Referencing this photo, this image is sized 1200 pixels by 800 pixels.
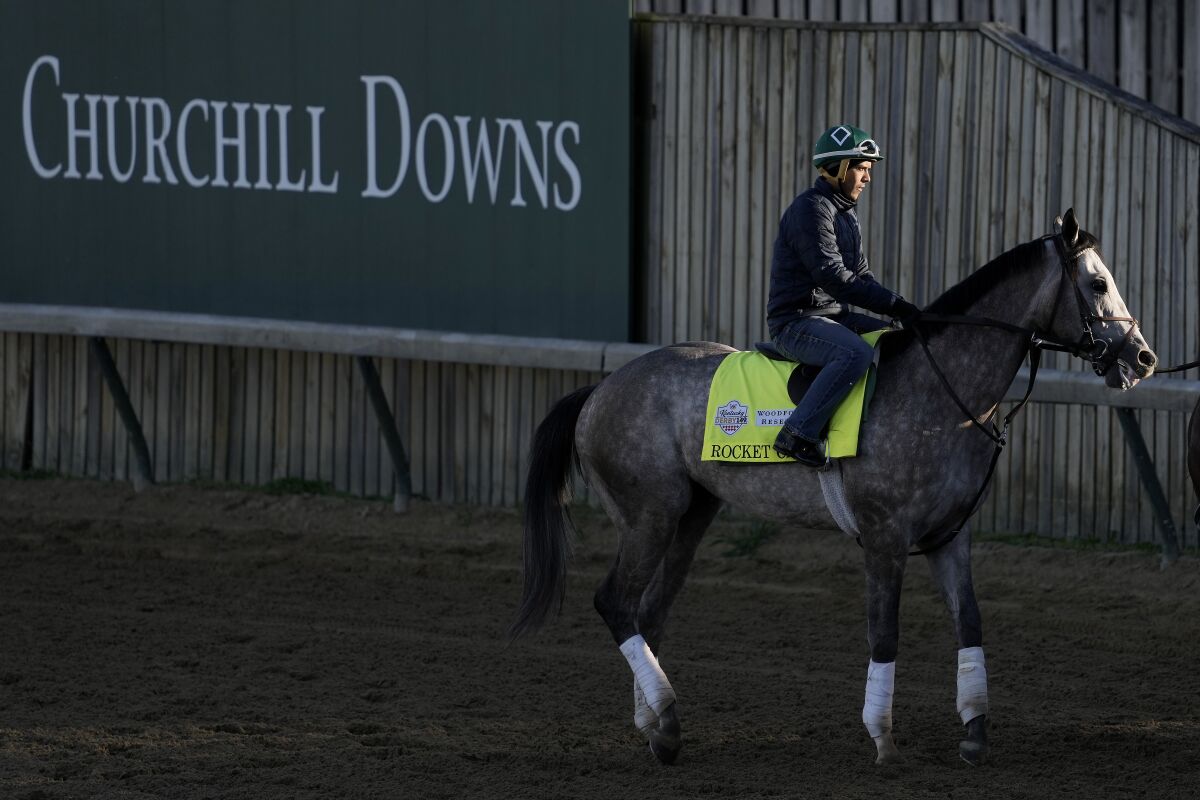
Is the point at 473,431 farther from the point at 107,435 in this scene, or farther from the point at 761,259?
the point at 107,435

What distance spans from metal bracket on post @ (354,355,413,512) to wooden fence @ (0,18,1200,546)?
0.22 m

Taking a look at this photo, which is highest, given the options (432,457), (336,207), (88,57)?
(88,57)

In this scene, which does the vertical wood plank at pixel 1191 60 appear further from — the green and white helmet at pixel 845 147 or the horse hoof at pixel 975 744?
the horse hoof at pixel 975 744

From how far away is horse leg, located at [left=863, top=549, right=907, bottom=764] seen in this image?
6.86 m

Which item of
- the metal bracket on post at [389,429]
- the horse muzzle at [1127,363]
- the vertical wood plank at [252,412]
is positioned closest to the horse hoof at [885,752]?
the horse muzzle at [1127,363]

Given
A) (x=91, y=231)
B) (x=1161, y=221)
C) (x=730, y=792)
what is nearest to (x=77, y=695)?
(x=730, y=792)

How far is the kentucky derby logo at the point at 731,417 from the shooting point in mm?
7207

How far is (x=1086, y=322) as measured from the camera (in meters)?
6.77

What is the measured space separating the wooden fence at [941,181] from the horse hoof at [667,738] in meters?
4.01

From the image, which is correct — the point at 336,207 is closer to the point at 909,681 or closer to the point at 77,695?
the point at 77,695

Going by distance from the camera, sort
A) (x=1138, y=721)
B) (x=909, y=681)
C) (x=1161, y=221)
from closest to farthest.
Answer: (x=1138, y=721) → (x=909, y=681) → (x=1161, y=221)

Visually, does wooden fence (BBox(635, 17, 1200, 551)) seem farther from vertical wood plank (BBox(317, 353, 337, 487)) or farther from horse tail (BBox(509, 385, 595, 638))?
horse tail (BBox(509, 385, 595, 638))

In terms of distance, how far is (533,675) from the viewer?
8.25m

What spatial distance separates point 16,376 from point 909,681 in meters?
7.40
